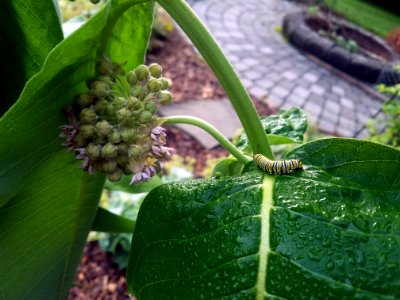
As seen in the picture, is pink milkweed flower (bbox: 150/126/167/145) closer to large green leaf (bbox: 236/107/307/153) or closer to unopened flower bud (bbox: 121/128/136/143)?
unopened flower bud (bbox: 121/128/136/143)

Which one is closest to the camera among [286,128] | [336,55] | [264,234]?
[264,234]

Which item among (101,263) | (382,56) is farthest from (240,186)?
(382,56)

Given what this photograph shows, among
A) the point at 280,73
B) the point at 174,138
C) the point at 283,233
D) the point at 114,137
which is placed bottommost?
the point at 280,73

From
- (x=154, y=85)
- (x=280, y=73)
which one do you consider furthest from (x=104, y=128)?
(x=280, y=73)

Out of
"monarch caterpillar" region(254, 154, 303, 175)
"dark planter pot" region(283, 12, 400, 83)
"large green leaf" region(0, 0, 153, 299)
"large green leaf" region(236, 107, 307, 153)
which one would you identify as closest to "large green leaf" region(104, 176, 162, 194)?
"large green leaf" region(0, 0, 153, 299)

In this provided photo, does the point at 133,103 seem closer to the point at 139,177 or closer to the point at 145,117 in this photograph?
the point at 145,117

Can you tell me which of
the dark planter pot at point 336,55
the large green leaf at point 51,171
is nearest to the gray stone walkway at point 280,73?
the dark planter pot at point 336,55

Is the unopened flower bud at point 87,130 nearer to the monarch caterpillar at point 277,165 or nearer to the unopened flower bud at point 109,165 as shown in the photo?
the unopened flower bud at point 109,165
